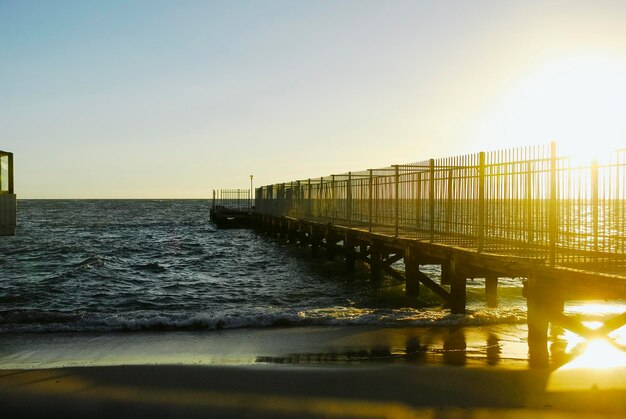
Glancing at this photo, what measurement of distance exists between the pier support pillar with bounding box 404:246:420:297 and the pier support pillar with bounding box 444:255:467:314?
75.5 inches

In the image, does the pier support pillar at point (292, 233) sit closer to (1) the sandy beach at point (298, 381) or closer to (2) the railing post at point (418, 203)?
(2) the railing post at point (418, 203)

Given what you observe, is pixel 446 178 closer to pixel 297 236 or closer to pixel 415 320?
pixel 415 320

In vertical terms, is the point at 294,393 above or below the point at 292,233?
below

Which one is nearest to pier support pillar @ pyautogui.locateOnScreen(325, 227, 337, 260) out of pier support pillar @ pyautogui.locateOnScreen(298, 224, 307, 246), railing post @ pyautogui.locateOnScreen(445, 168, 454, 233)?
pier support pillar @ pyautogui.locateOnScreen(298, 224, 307, 246)

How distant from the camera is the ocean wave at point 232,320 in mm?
12562

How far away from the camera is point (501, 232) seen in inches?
464

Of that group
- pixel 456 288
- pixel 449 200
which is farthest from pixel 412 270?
pixel 456 288

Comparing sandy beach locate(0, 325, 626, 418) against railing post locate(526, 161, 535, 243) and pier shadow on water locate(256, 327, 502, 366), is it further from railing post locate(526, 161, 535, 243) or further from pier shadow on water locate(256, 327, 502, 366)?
railing post locate(526, 161, 535, 243)

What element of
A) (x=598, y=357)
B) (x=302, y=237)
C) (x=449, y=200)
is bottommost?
(x=598, y=357)

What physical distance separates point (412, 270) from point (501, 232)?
12.2ft

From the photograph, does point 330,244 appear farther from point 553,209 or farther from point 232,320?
point 553,209

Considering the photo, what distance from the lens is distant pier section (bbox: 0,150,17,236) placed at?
45.5 ft

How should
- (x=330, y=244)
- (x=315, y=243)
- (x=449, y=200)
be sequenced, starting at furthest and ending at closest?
(x=315, y=243) → (x=330, y=244) → (x=449, y=200)

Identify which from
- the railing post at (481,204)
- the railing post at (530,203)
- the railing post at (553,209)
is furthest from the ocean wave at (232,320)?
the railing post at (553,209)
